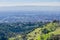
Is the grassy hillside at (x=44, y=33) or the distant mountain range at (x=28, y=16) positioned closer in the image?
the grassy hillside at (x=44, y=33)

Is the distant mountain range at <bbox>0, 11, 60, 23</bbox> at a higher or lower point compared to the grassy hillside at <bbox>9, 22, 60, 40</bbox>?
higher

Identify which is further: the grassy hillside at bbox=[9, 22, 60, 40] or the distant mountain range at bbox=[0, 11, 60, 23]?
the distant mountain range at bbox=[0, 11, 60, 23]

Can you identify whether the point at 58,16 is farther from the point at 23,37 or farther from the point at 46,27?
the point at 23,37

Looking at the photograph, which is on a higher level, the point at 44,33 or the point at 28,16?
the point at 28,16

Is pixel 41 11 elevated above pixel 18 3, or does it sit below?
below

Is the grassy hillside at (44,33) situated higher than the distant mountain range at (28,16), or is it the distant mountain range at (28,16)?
the distant mountain range at (28,16)

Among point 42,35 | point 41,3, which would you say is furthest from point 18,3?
point 42,35

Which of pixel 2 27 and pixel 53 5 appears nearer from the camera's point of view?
pixel 2 27

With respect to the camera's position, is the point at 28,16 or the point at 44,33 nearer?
the point at 44,33
